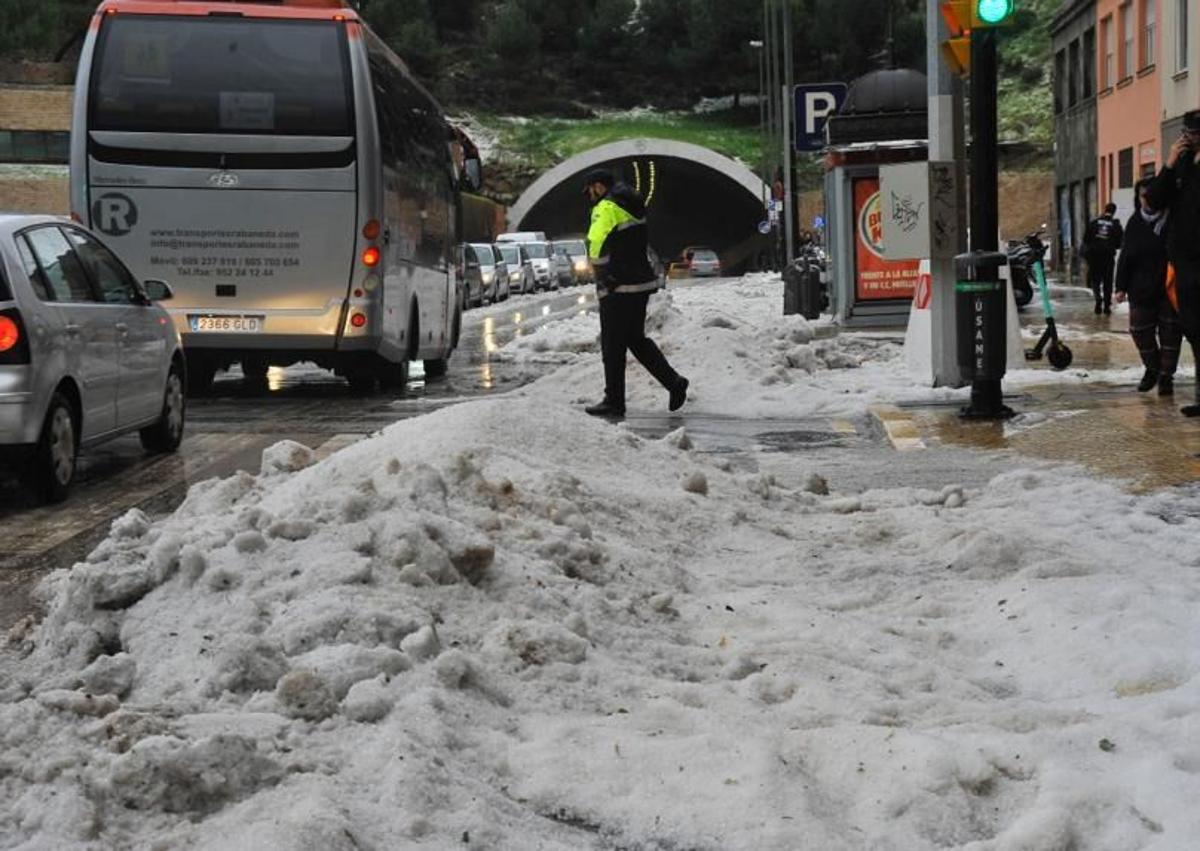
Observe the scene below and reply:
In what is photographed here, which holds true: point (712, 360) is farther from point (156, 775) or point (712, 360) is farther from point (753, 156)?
point (753, 156)

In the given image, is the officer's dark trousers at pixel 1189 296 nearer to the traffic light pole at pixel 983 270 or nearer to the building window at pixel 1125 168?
the traffic light pole at pixel 983 270

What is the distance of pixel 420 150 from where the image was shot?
779 inches

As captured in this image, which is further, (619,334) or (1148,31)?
(1148,31)

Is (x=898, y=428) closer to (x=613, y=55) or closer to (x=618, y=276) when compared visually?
(x=618, y=276)

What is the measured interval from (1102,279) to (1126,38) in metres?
15.6

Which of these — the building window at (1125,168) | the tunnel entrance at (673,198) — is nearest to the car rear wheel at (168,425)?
the building window at (1125,168)

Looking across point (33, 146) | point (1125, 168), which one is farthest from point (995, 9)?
point (33, 146)

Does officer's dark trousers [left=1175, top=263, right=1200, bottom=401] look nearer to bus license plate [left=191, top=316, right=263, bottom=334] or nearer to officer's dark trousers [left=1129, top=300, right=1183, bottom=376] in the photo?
officer's dark trousers [left=1129, top=300, right=1183, bottom=376]

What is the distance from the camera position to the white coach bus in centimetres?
1656

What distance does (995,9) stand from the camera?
12.2 metres

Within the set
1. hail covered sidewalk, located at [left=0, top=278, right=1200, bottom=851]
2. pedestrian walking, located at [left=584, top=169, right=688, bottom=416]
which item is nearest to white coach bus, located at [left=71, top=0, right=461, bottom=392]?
pedestrian walking, located at [left=584, top=169, right=688, bottom=416]

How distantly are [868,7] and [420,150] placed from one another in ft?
312

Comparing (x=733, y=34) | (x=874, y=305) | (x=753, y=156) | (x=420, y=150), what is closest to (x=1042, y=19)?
(x=753, y=156)

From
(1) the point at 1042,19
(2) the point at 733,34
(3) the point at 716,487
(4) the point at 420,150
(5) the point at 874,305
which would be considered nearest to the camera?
(3) the point at 716,487
